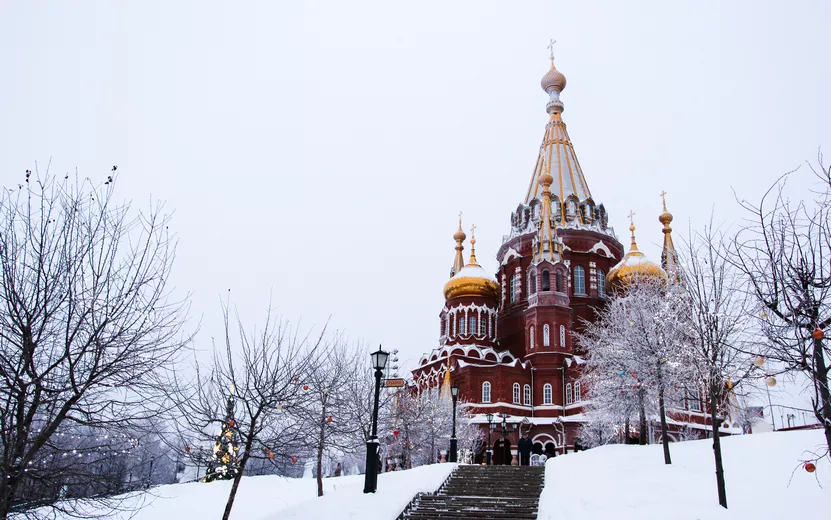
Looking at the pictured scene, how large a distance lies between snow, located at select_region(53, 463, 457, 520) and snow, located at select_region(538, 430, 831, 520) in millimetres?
3330

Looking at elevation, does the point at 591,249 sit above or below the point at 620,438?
above

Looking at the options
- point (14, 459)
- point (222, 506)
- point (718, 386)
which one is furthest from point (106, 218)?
point (222, 506)

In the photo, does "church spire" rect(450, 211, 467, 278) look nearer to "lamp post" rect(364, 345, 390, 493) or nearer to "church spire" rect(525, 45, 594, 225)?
"church spire" rect(525, 45, 594, 225)

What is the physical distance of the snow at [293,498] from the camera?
43.8 feet

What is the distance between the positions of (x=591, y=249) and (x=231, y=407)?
1576 inches

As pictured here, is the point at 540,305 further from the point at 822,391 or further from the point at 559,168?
the point at 822,391

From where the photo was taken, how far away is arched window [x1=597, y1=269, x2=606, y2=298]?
48969mm

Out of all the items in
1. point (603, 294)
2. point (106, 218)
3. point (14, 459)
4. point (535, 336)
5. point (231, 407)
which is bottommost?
point (14, 459)

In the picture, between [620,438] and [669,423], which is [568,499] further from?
[669,423]

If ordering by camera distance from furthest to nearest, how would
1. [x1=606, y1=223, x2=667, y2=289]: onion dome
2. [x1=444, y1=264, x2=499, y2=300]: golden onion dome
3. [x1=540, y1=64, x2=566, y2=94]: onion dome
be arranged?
[x1=540, y1=64, x2=566, y2=94]: onion dome
[x1=444, y1=264, x2=499, y2=300]: golden onion dome
[x1=606, y1=223, x2=667, y2=289]: onion dome

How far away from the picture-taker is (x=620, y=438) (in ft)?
122

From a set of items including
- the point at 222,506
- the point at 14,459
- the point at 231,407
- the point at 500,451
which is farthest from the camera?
the point at 500,451

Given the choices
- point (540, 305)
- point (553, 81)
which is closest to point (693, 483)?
point (540, 305)

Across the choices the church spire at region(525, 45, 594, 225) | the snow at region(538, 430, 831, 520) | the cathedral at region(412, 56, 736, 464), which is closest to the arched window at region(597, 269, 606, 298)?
the cathedral at region(412, 56, 736, 464)
